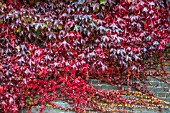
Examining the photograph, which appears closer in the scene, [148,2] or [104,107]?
[148,2]

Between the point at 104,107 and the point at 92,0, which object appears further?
the point at 104,107

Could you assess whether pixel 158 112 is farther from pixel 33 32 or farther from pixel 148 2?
pixel 33 32

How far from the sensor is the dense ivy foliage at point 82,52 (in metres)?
3.48

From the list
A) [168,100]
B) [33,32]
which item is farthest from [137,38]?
[33,32]

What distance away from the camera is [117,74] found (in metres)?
3.63

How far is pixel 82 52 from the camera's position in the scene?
3.56m

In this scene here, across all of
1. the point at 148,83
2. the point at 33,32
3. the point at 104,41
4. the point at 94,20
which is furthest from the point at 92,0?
the point at 148,83

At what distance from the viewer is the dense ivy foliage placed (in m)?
3.48

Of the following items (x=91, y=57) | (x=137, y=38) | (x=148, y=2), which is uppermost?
(x=148, y=2)

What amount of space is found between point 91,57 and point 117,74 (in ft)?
1.41

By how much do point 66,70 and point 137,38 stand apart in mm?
1003

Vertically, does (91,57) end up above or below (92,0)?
below

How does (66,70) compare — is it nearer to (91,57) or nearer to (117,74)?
(91,57)

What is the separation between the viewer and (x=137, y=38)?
11.4ft
